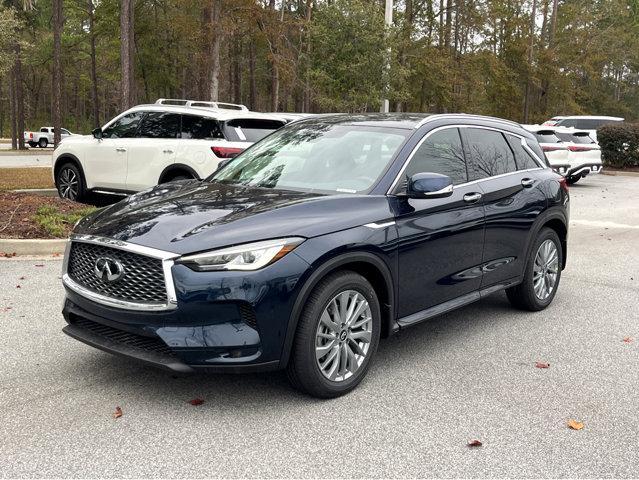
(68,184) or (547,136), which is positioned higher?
(547,136)

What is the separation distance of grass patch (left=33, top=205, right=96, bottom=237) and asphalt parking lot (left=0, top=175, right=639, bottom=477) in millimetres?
2723

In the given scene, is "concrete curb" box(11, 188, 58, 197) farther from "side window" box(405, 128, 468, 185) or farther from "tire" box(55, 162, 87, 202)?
"side window" box(405, 128, 468, 185)

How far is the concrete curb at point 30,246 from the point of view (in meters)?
7.73

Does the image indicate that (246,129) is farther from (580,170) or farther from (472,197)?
(580,170)

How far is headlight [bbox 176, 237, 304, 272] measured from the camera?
138 inches

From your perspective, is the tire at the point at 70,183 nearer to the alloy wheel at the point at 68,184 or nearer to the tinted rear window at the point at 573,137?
the alloy wheel at the point at 68,184

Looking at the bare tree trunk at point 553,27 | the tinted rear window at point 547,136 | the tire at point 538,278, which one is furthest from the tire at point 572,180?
the bare tree trunk at point 553,27

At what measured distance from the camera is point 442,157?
195 inches

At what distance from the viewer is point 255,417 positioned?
370 centimetres

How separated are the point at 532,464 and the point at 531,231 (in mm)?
2851

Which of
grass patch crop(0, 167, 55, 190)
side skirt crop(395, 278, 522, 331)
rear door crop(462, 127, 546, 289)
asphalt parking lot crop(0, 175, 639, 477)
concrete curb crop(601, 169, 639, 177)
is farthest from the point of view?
concrete curb crop(601, 169, 639, 177)

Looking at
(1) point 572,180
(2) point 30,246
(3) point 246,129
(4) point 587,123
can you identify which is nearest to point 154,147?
(3) point 246,129

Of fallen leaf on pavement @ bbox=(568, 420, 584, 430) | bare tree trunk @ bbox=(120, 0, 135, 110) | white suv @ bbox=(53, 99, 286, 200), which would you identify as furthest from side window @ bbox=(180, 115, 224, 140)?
bare tree trunk @ bbox=(120, 0, 135, 110)

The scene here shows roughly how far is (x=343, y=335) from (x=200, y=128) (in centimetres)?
678
